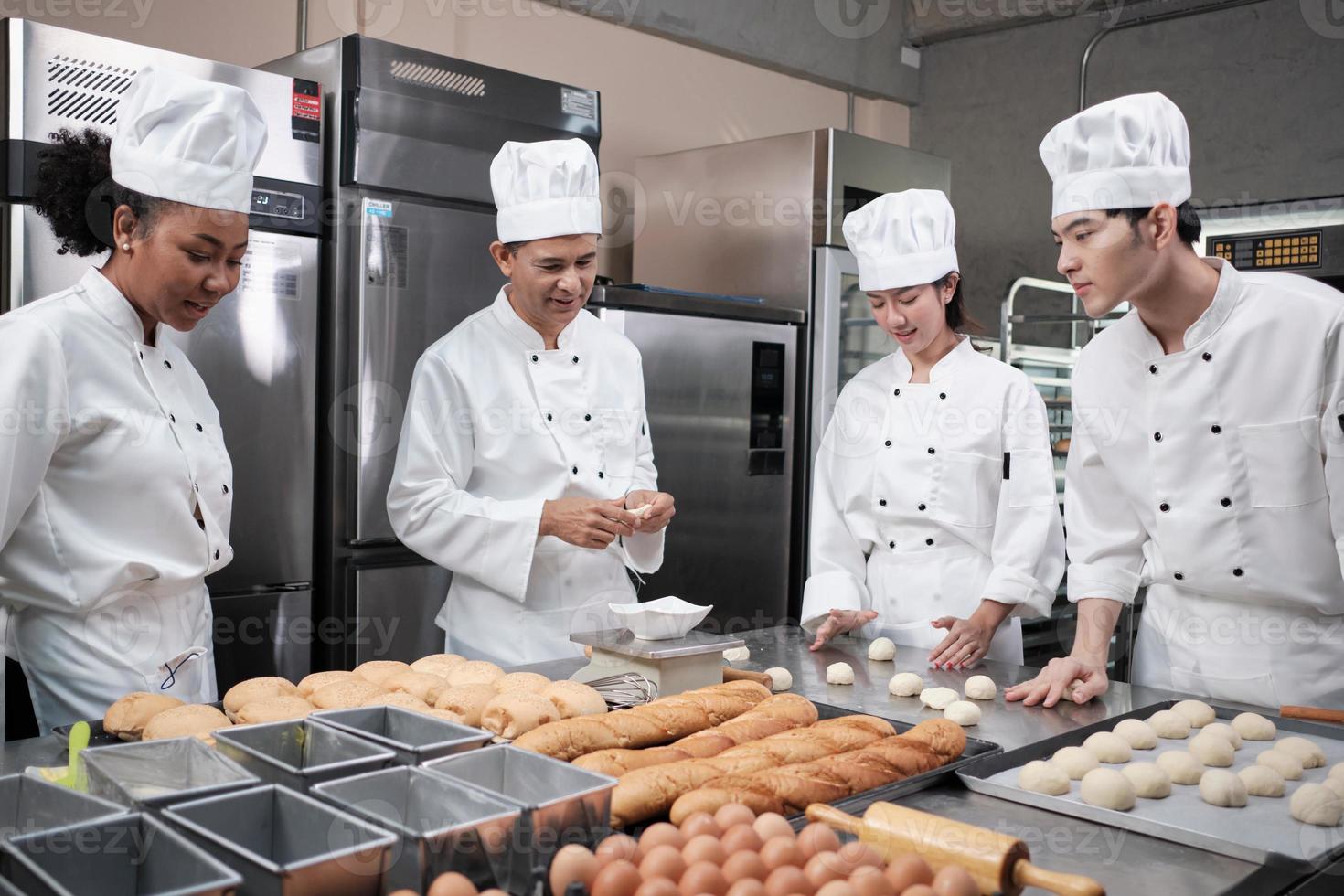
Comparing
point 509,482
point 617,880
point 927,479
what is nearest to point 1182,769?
point 617,880

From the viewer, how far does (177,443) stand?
6.65 feet

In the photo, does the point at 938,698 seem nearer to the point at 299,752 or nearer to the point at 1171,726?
the point at 1171,726

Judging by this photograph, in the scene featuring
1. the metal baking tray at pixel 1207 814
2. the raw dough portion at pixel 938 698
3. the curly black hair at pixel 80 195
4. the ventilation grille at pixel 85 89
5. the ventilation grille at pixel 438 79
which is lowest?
the metal baking tray at pixel 1207 814

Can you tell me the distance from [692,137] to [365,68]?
227 centimetres

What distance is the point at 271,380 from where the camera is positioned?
311 cm

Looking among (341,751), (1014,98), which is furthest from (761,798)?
(1014,98)

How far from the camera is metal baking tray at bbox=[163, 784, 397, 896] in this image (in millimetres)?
1003

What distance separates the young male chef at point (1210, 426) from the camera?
6.61 feet

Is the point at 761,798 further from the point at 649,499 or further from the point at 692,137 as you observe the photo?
the point at 692,137

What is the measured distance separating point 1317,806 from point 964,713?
1.74 ft

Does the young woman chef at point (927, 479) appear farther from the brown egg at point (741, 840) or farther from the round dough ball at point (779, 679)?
the brown egg at point (741, 840)

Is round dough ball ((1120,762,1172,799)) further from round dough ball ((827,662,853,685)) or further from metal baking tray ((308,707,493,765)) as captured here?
metal baking tray ((308,707,493,765))

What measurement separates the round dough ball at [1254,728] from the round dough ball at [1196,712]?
5 centimetres

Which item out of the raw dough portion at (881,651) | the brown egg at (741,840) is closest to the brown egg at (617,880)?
the brown egg at (741,840)
